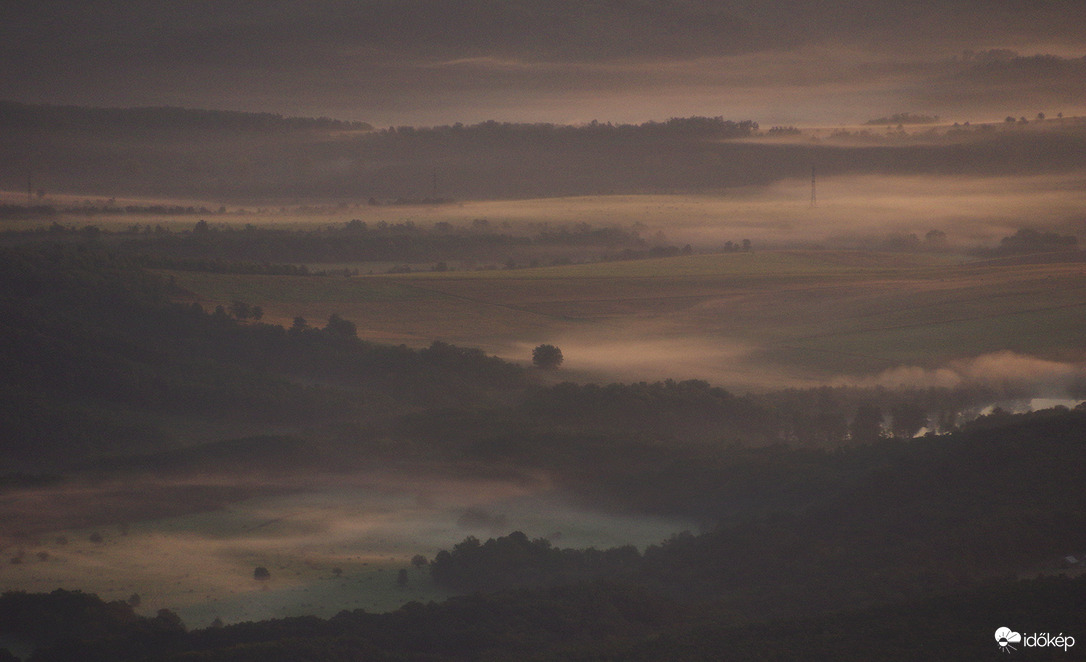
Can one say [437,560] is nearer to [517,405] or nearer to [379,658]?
[379,658]

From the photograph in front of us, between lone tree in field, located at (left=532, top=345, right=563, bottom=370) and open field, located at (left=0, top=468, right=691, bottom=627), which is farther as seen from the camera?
lone tree in field, located at (left=532, top=345, right=563, bottom=370)

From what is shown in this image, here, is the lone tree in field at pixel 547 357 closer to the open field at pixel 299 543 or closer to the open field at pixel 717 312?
the open field at pixel 717 312

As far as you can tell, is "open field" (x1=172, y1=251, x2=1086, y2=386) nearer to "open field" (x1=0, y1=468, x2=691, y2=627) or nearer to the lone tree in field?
the lone tree in field

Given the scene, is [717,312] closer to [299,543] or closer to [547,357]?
[547,357]

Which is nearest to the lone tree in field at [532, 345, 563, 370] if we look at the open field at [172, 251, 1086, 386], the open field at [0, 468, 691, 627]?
the open field at [172, 251, 1086, 386]

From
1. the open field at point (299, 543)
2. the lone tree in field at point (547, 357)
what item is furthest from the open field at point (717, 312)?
the open field at point (299, 543)

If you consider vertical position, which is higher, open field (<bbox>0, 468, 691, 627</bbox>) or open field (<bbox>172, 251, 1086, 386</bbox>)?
open field (<bbox>172, 251, 1086, 386</bbox>)

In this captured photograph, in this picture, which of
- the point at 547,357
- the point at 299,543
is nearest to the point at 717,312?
the point at 547,357
